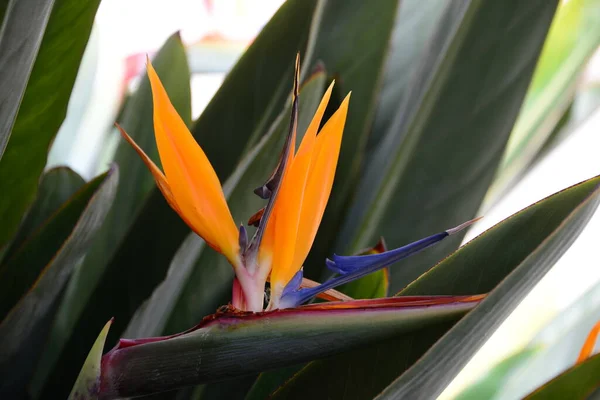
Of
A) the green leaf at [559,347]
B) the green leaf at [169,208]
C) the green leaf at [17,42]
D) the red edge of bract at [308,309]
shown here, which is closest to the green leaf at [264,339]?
the red edge of bract at [308,309]

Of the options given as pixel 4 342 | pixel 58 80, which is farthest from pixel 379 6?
pixel 4 342

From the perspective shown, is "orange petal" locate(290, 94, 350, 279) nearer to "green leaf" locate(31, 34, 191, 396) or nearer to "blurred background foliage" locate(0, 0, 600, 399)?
"blurred background foliage" locate(0, 0, 600, 399)

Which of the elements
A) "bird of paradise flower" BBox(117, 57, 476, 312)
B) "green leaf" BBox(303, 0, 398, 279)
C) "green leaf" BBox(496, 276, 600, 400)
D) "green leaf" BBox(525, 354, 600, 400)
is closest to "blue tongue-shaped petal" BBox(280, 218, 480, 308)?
"bird of paradise flower" BBox(117, 57, 476, 312)

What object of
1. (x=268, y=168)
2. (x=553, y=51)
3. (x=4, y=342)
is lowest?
(x=4, y=342)

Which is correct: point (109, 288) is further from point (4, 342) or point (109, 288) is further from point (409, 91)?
point (409, 91)

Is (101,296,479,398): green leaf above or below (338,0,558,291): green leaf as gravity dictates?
below

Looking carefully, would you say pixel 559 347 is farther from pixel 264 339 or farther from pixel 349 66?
pixel 264 339

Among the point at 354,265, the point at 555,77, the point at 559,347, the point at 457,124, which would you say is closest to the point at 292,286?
the point at 354,265
